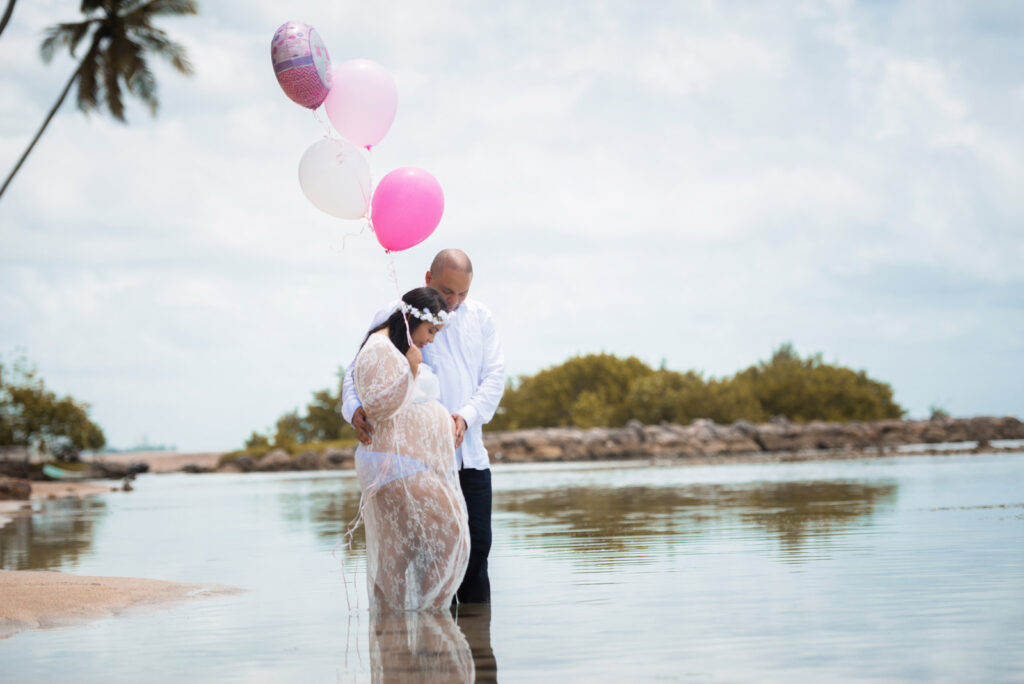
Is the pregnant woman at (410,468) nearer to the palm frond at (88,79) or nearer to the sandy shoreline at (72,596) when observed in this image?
the sandy shoreline at (72,596)

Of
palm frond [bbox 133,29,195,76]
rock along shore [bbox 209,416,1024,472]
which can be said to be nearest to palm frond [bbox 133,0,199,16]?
palm frond [bbox 133,29,195,76]

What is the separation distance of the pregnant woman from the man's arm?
8.0 inches

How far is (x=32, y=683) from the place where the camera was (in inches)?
151

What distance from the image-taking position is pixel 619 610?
17.0ft

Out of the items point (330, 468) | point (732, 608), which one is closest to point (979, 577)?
point (732, 608)

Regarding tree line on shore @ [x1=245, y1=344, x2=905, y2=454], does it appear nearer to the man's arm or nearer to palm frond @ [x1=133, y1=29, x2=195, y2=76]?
palm frond @ [x1=133, y1=29, x2=195, y2=76]

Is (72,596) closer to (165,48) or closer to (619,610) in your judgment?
(619,610)

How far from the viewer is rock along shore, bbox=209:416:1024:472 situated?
56094 mm

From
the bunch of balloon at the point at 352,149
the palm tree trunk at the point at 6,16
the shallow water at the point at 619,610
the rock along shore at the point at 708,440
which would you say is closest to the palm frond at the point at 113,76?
the palm tree trunk at the point at 6,16

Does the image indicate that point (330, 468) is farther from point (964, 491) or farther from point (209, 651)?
point (209, 651)

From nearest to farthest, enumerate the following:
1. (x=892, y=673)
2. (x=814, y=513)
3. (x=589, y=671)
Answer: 1. (x=892, y=673)
2. (x=589, y=671)
3. (x=814, y=513)

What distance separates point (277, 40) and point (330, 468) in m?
56.7

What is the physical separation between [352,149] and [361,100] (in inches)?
10.8

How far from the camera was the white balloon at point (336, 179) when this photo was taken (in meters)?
5.54
